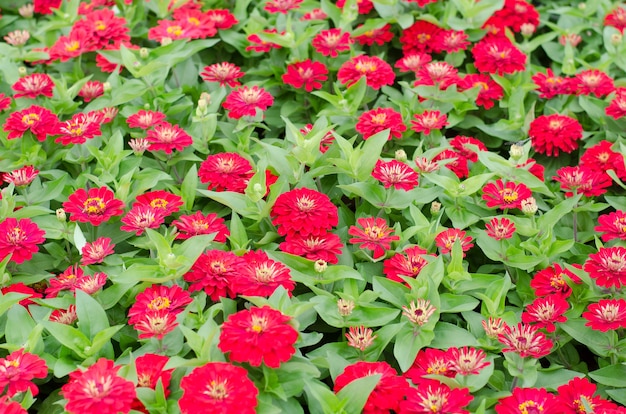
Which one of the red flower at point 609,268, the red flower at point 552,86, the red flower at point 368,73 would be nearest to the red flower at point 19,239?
the red flower at point 368,73

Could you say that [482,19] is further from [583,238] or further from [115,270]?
[115,270]

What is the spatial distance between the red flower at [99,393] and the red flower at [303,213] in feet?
2.04

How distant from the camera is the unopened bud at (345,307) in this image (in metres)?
1.81

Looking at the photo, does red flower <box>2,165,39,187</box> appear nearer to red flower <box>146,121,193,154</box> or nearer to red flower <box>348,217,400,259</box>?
red flower <box>146,121,193,154</box>

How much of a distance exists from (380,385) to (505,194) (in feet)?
2.44

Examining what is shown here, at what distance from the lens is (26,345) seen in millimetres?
1753

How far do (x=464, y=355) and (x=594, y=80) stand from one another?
4.52 feet

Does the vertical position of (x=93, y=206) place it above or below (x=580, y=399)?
above

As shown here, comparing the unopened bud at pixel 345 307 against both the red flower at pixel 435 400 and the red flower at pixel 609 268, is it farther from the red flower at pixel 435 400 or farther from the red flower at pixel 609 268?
the red flower at pixel 609 268

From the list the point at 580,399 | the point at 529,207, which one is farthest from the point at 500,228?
the point at 580,399

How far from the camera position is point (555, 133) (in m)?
2.49

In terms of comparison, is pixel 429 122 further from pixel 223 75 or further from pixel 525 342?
pixel 525 342

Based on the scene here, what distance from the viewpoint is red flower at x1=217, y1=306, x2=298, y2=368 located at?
5.12 ft

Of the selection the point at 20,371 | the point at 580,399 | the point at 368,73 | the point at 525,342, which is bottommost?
the point at 580,399
